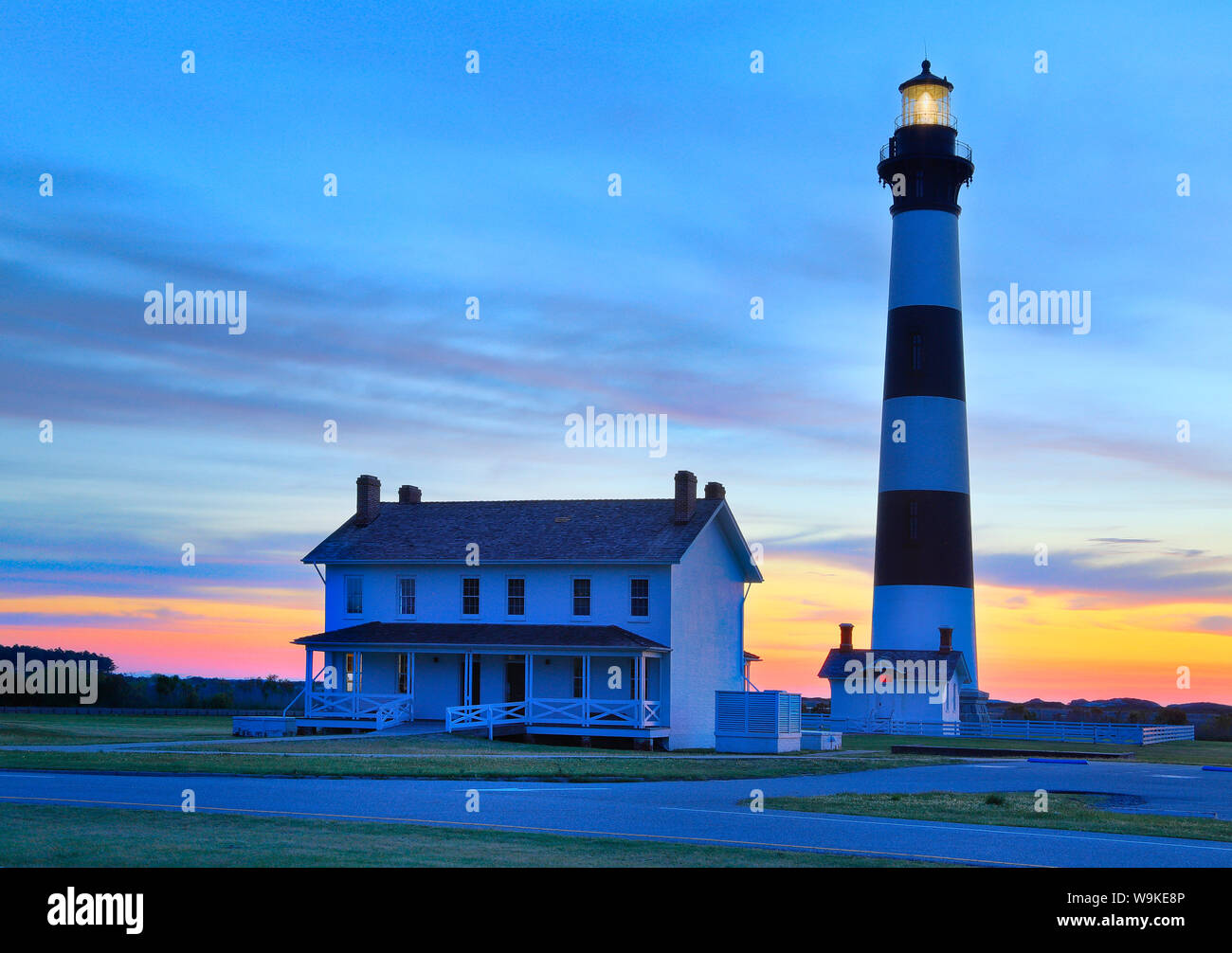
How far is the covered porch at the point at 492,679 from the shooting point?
38375 mm

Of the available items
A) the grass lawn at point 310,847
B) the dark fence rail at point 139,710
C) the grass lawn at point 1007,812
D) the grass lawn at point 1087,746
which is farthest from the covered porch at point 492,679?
the grass lawn at point 310,847

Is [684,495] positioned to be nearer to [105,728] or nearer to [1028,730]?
[1028,730]

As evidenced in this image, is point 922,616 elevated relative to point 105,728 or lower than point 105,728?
elevated

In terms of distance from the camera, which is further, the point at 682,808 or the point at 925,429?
the point at 925,429

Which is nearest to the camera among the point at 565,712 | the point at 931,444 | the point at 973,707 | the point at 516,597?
the point at 565,712

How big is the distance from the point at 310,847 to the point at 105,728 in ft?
94.2

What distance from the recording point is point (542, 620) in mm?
41219

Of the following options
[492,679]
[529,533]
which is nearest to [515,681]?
[492,679]

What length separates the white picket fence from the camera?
154 ft

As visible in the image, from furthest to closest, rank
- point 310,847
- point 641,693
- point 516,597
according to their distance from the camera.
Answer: point 516,597
point 641,693
point 310,847

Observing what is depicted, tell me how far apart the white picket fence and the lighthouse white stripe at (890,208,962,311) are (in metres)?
15.0

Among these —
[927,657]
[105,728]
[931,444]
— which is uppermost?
[931,444]
